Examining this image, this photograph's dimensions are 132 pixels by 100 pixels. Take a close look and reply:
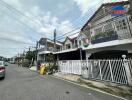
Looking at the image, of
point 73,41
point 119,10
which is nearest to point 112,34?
point 119,10

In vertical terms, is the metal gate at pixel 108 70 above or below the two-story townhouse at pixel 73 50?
below

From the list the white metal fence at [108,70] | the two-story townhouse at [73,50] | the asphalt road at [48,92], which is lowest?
the asphalt road at [48,92]

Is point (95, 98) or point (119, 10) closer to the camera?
point (95, 98)

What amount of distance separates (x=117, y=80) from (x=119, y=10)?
7209 mm

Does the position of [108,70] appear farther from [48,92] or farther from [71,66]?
[71,66]

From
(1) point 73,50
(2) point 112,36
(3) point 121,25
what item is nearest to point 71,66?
(1) point 73,50

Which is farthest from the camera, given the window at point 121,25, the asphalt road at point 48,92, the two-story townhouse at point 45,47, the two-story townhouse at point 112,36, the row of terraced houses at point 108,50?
the two-story townhouse at point 45,47

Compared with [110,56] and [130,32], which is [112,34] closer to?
[130,32]

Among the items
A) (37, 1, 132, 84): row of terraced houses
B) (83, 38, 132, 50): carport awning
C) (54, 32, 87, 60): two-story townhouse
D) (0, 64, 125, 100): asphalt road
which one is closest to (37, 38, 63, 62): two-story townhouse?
(54, 32, 87, 60): two-story townhouse

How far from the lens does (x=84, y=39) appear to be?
14180 millimetres

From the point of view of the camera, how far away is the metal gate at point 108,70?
25.6ft

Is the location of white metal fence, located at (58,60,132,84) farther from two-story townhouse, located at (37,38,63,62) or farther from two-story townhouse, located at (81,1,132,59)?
two-story townhouse, located at (37,38,63,62)

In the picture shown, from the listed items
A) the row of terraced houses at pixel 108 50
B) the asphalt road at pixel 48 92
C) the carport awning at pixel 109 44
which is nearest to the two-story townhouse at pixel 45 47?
the row of terraced houses at pixel 108 50

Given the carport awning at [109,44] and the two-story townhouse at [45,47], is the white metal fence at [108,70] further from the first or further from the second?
the two-story townhouse at [45,47]
